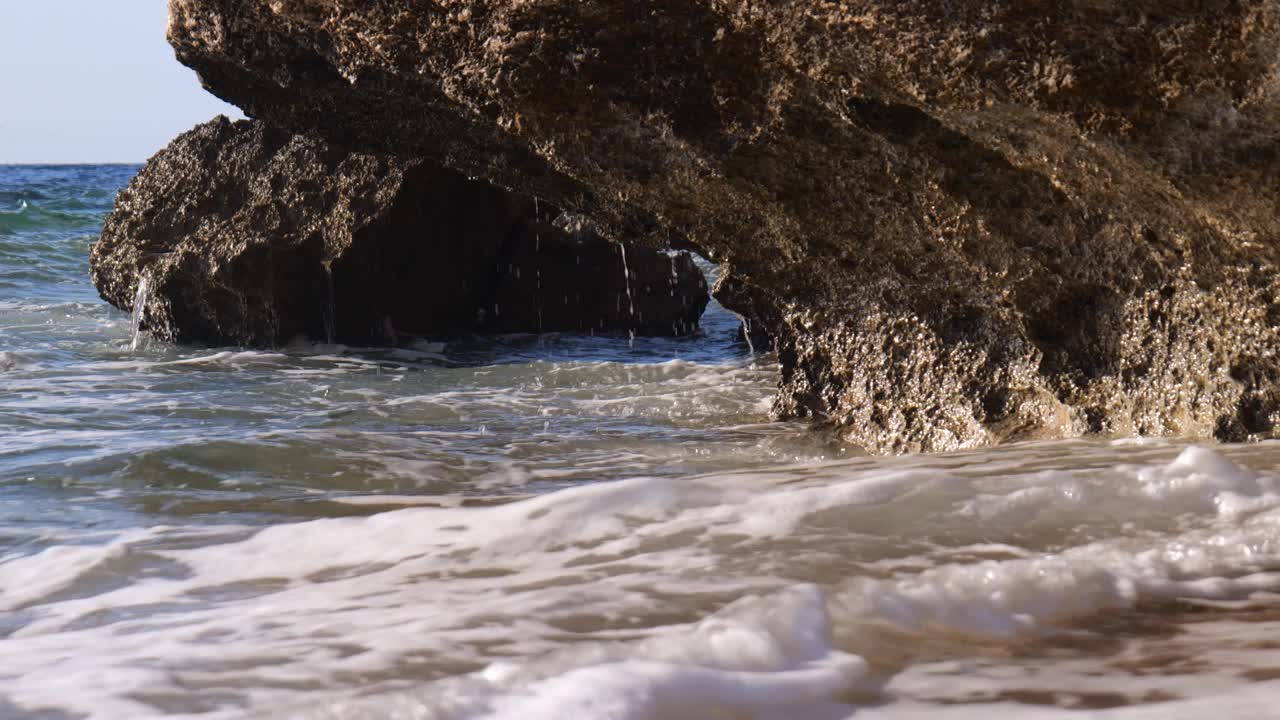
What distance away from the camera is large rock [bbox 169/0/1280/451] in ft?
9.18

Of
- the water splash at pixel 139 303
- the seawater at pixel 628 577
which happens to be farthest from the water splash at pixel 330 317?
the seawater at pixel 628 577

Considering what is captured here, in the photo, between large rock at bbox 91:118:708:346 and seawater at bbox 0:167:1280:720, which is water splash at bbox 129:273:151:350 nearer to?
large rock at bbox 91:118:708:346

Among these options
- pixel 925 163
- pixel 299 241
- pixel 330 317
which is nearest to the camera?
pixel 925 163

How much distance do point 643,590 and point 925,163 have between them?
5.57 feet

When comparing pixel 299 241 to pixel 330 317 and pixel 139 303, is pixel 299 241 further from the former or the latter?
pixel 139 303

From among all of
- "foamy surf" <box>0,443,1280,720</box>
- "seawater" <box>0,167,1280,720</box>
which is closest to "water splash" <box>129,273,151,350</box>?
"seawater" <box>0,167,1280,720</box>

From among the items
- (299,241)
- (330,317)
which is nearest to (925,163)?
(299,241)

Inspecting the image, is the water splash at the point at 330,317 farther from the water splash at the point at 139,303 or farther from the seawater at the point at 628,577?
the seawater at the point at 628,577

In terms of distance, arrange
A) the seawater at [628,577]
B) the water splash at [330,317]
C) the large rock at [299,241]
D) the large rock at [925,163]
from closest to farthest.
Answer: the seawater at [628,577], the large rock at [925,163], the large rock at [299,241], the water splash at [330,317]

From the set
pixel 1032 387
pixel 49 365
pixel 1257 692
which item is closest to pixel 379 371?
pixel 49 365

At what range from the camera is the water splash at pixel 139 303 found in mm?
7805

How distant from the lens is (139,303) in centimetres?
788

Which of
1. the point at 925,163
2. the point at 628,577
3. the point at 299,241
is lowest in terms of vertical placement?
the point at 628,577

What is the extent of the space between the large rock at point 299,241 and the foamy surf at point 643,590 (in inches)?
174
